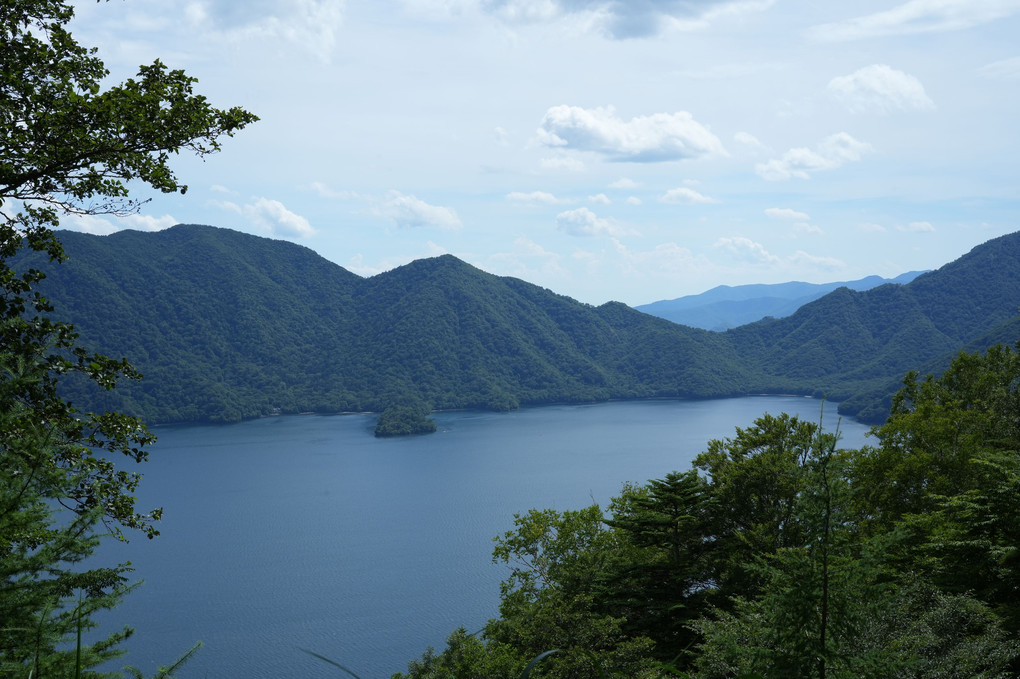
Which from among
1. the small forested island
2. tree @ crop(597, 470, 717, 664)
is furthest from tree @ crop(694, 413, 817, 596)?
the small forested island

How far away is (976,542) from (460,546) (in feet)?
205

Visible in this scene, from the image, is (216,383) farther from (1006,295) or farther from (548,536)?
(1006,295)

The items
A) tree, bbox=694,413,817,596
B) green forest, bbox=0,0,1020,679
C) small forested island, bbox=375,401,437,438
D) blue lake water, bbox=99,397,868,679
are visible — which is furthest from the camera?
small forested island, bbox=375,401,437,438

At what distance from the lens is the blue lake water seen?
162 feet

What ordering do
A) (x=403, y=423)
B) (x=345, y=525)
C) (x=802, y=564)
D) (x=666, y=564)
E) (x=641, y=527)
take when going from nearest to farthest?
(x=802, y=564) → (x=666, y=564) → (x=641, y=527) → (x=345, y=525) → (x=403, y=423)

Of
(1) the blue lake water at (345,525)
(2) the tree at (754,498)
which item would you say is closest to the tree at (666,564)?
(2) the tree at (754,498)

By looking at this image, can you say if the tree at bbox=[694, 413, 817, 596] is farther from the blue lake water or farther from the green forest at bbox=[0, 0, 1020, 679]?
the blue lake water

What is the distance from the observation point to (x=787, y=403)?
15288 cm

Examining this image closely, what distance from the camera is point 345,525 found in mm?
76875

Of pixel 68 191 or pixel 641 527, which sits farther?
pixel 641 527

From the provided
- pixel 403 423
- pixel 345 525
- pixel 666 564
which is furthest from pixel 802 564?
pixel 403 423

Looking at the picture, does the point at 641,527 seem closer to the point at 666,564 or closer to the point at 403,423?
the point at 666,564

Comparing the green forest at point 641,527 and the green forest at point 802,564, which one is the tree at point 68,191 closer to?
the green forest at point 641,527

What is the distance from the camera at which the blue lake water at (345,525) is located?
49.3 metres
